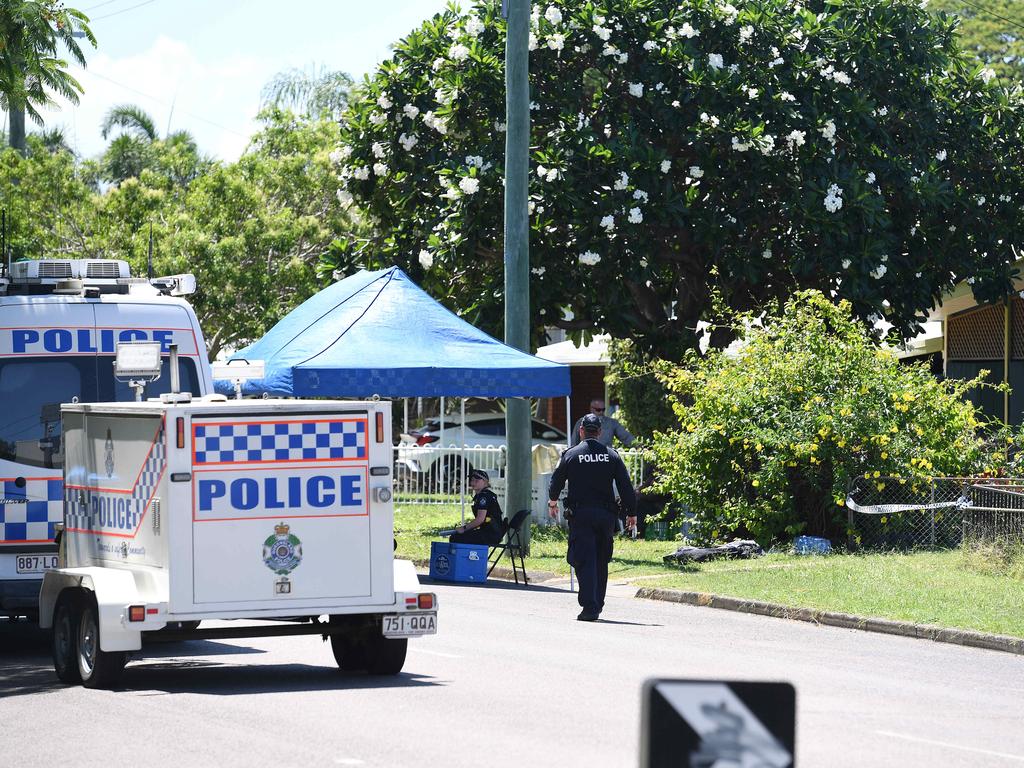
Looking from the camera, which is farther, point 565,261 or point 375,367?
point 565,261

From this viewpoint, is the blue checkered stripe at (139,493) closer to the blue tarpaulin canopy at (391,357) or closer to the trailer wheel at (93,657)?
the trailer wheel at (93,657)

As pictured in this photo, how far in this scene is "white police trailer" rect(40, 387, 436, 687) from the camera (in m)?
10.6

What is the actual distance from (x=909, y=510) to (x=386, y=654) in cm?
951

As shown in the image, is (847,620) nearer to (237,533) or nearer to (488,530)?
(488,530)

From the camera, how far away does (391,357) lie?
1914 cm

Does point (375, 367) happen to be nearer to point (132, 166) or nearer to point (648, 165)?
point (648, 165)

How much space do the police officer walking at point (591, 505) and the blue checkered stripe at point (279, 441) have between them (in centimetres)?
436

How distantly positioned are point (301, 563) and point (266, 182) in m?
29.2

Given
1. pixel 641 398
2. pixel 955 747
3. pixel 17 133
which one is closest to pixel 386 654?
pixel 955 747

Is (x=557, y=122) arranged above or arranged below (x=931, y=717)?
above

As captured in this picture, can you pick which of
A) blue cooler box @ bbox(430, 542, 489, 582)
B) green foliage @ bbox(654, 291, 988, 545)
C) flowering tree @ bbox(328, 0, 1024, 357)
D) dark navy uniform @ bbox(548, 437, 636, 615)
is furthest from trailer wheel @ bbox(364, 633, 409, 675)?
flowering tree @ bbox(328, 0, 1024, 357)

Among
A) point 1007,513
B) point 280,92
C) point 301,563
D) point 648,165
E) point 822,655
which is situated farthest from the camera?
point 280,92

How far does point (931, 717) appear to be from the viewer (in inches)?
392

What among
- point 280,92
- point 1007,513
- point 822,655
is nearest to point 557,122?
point 1007,513
